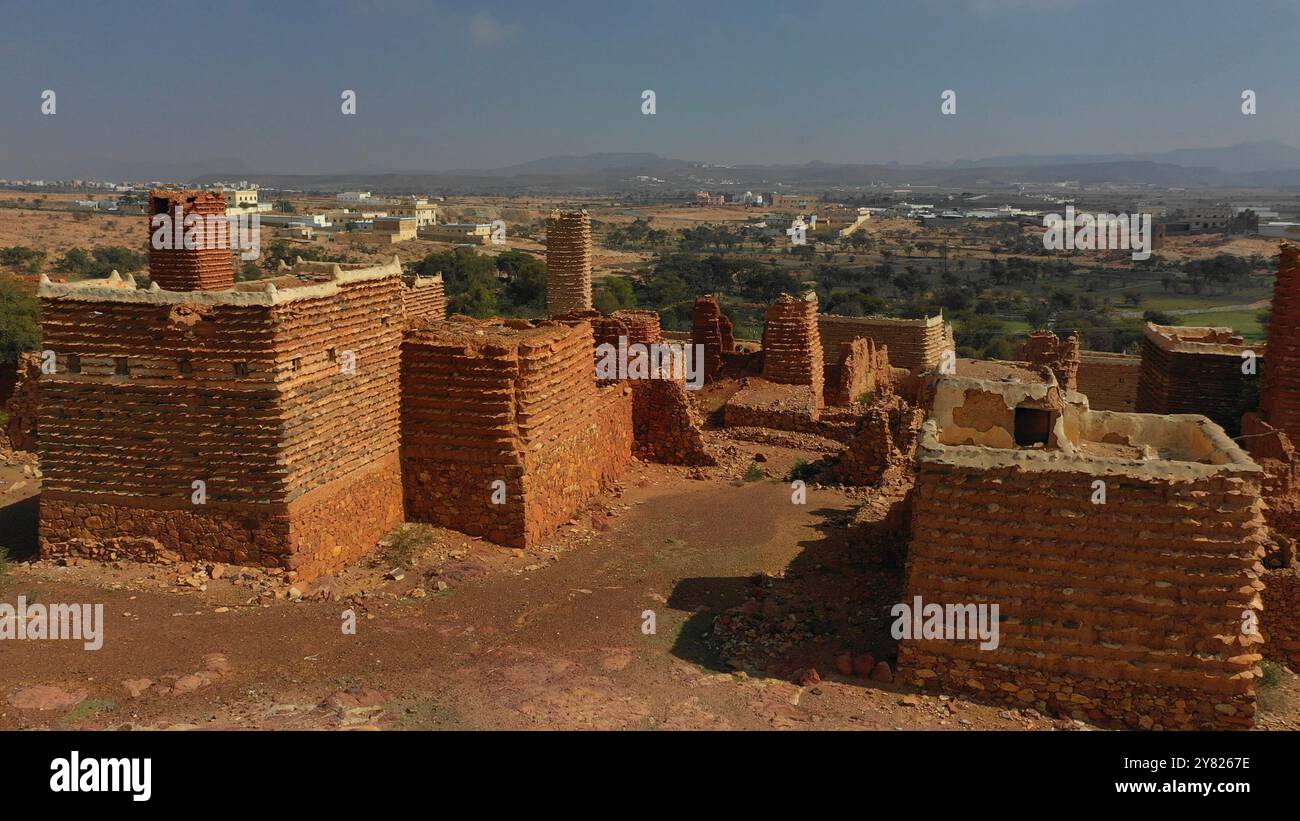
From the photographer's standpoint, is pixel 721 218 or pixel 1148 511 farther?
pixel 721 218

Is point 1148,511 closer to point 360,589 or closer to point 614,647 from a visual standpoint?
point 614,647

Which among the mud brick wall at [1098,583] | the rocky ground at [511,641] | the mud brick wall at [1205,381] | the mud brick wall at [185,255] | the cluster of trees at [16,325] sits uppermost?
the mud brick wall at [185,255]

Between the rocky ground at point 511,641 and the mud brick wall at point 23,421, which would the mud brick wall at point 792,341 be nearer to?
the rocky ground at point 511,641

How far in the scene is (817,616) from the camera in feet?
36.9

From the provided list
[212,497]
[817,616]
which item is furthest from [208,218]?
[817,616]

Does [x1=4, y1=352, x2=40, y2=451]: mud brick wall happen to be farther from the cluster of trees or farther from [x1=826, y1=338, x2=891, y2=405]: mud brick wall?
[x1=826, y1=338, x2=891, y2=405]: mud brick wall

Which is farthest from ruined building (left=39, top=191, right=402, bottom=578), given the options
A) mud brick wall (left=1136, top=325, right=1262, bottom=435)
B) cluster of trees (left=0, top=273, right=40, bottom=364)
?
cluster of trees (left=0, top=273, right=40, bottom=364)

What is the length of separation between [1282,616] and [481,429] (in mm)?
9560

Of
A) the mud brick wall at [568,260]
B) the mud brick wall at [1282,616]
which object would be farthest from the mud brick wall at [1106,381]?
the mud brick wall at [1282,616]

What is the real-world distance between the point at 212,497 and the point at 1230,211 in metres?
201

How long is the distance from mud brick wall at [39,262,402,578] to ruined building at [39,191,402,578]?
0.02 m

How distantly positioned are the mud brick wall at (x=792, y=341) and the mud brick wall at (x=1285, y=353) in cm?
883

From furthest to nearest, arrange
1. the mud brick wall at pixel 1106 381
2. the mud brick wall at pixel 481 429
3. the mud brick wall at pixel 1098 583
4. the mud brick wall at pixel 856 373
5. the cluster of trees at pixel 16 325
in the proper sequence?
1. the mud brick wall at pixel 1106 381
2. the cluster of trees at pixel 16 325
3. the mud brick wall at pixel 856 373
4. the mud brick wall at pixel 481 429
5. the mud brick wall at pixel 1098 583

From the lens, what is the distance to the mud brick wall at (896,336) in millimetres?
28500
